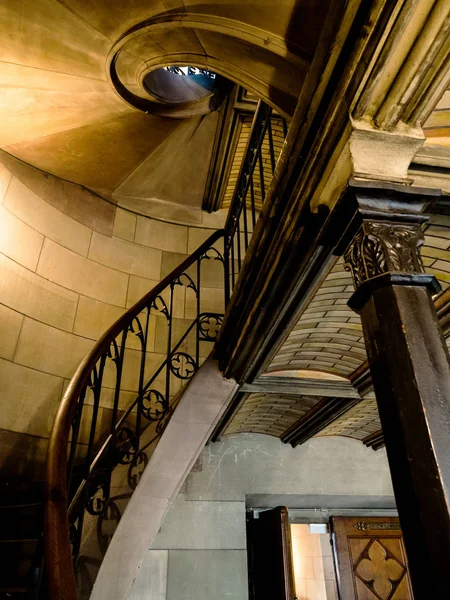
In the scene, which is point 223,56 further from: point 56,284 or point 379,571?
point 379,571

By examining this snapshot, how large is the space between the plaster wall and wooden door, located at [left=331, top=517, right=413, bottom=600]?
264 millimetres

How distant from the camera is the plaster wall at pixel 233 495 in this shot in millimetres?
3482

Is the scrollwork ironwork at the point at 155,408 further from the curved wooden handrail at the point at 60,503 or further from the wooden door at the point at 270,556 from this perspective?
the wooden door at the point at 270,556

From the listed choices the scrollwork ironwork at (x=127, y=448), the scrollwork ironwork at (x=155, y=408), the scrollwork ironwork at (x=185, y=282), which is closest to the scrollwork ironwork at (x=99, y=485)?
the scrollwork ironwork at (x=127, y=448)

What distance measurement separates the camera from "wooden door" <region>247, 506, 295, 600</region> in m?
3.57

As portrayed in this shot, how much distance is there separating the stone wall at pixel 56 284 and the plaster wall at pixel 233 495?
45.1 inches

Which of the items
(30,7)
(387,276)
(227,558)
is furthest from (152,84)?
(227,558)

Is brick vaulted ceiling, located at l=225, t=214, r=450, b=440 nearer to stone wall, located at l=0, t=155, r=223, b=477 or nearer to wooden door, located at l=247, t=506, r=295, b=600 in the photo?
wooden door, located at l=247, t=506, r=295, b=600

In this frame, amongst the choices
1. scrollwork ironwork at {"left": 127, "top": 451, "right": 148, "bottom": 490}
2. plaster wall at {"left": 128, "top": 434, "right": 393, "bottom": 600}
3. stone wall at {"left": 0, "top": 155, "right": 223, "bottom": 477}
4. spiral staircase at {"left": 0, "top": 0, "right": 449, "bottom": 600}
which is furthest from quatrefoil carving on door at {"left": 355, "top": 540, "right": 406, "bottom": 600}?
scrollwork ironwork at {"left": 127, "top": 451, "right": 148, "bottom": 490}

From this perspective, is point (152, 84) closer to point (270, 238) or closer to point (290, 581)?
point (270, 238)

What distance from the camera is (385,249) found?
1.20m

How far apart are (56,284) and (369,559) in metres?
4.12

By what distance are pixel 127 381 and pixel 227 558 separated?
1.74 m

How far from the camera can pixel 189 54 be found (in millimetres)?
2637
